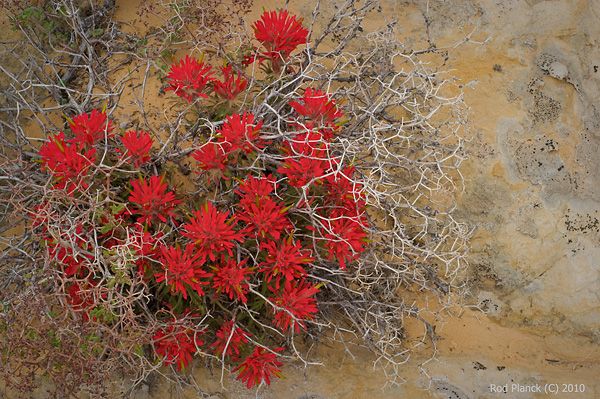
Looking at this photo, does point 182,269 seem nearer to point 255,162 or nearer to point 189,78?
point 255,162

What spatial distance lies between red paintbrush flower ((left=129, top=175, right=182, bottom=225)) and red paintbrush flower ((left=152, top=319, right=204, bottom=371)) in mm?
473

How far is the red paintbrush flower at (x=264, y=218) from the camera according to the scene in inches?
80.3

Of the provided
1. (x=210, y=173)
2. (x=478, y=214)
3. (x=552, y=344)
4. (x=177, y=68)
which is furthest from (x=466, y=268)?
(x=177, y=68)

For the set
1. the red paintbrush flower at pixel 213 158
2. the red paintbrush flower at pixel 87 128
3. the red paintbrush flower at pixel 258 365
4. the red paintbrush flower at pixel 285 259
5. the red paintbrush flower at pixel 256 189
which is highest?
the red paintbrush flower at pixel 87 128

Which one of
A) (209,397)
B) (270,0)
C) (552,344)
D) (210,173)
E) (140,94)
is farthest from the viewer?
A: (270,0)

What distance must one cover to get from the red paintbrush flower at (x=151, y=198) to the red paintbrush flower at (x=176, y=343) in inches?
18.6

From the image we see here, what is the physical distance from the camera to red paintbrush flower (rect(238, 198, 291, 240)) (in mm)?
2039

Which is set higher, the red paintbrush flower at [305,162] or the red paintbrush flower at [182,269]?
the red paintbrush flower at [305,162]

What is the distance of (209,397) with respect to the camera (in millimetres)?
2535

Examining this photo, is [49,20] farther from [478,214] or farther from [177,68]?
[478,214]

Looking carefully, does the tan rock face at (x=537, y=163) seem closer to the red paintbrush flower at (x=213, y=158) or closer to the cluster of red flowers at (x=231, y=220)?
the cluster of red flowers at (x=231, y=220)

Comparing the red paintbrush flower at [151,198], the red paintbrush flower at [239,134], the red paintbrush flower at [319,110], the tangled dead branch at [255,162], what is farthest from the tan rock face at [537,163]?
the red paintbrush flower at [151,198]

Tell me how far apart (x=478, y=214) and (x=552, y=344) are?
2.59ft

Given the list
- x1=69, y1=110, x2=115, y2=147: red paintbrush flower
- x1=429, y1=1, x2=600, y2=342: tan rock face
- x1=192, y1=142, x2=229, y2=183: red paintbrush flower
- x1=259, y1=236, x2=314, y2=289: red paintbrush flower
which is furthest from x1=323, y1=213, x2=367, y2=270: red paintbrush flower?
x1=69, y1=110, x2=115, y2=147: red paintbrush flower
